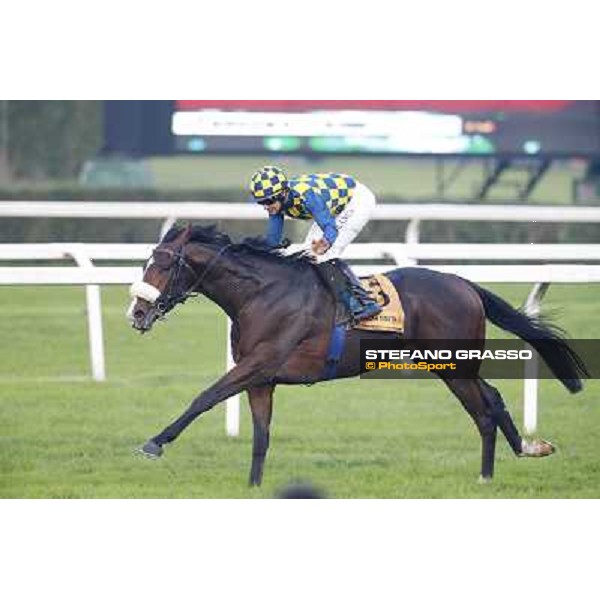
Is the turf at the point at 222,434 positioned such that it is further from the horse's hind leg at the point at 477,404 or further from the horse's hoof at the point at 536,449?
the horse's hind leg at the point at 477,404

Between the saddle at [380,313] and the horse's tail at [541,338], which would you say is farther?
the horse's tail at [541,338]

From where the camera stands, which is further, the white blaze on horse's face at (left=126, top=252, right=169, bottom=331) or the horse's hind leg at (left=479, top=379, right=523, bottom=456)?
the horse's hind leg at (left=479, top=379, right=523, bottom=456)

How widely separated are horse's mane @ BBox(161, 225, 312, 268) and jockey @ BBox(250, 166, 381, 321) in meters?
0.04

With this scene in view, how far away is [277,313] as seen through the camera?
7434 millimetres

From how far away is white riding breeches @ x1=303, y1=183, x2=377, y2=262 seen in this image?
7523 millimetres

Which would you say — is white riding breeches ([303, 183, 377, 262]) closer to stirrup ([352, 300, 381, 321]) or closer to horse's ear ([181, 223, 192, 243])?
stirrup ([352, 300, 381, 321])

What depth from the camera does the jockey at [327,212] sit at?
7.27 m

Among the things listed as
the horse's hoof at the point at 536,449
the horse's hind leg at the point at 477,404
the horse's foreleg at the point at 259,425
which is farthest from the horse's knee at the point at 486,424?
the horse's foreleg at the point at 259,425

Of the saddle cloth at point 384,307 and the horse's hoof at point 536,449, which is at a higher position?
the saddle cloth at point 384,307

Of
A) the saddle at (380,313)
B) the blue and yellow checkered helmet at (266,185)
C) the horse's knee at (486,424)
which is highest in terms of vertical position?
the blue and yellow checkered helmet at (266,185)

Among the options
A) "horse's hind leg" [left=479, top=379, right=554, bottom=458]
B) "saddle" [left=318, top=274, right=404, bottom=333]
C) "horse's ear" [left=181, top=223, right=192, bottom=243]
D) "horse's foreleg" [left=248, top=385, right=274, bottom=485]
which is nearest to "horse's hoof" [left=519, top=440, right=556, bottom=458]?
"horse's hind leg" [left=479, top=379, right=554, bottom=458]

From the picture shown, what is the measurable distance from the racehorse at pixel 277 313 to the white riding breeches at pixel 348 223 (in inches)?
4.2

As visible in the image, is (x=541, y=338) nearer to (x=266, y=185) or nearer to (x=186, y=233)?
(x=266, y=185)

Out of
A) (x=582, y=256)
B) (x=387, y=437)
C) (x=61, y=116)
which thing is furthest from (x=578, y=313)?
(x=61, y=116)
